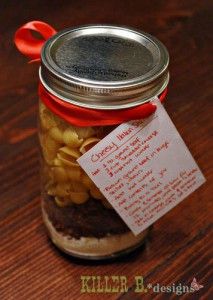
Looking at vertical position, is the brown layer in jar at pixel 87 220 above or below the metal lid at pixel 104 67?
below

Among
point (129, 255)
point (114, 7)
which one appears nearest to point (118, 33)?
point (129, 255)

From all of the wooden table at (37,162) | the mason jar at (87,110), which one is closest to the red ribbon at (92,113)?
the mason jar at (87,110)

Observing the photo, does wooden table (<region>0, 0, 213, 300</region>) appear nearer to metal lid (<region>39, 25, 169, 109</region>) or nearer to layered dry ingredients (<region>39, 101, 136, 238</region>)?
layered dry ingredients (<region>39, 101, 136, 238</region>)

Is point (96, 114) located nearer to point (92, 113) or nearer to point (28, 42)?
point (92, 113)

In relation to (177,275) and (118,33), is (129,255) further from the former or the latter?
(118,33)

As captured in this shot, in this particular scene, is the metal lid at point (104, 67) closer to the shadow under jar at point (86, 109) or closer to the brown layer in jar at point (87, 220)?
the shadow under jar at point (86, 109)

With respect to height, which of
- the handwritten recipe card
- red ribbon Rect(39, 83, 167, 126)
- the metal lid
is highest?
the metal lid

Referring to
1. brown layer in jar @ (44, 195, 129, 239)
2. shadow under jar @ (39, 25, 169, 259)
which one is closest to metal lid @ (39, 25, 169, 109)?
shadow under jar @ (39, 25, 169, 259)
